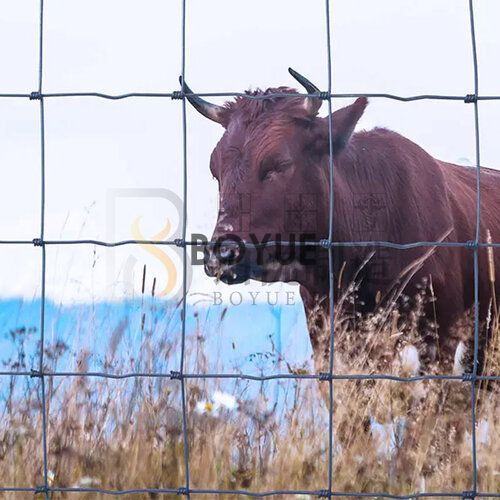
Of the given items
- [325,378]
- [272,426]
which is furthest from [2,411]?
[325,378]

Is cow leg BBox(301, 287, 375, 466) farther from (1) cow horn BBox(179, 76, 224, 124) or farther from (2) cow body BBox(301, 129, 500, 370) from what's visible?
(1) cow horn BBox(179, 76, 224, 124)

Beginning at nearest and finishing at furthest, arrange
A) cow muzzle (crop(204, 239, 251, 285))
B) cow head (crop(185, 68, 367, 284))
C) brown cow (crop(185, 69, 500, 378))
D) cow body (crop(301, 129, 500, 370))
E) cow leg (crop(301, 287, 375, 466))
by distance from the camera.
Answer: cow leg (crop(301, 287, 375, 466))
cow muzzle (crop(204, 239, 251, 285))
cow head (crop(185, 68, 367, 284))
brown cow (crop(185, 69, 500, 378))
cow body (crop(301, 129, 500, 370))

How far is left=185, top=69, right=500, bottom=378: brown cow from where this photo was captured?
250 inches

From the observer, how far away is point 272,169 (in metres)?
6.50

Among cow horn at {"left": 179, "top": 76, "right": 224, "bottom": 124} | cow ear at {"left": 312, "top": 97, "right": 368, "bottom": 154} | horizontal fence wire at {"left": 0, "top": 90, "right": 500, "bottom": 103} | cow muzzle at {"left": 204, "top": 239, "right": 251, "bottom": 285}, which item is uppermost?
cow horn at {"left": 179, "top": 76, "right": 224, "bottom": 124}

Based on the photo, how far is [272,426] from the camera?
179 inches

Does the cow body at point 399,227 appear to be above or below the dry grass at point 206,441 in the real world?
above

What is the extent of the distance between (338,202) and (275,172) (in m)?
0.52

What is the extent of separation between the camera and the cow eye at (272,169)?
6.45 metres

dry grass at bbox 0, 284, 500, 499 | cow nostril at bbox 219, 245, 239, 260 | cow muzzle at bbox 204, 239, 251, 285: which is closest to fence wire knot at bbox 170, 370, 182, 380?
dry grass at bbox 0, 284, 500, 499

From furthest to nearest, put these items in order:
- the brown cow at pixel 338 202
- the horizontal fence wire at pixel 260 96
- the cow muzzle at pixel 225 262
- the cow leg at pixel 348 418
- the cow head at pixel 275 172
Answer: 1. the brown cow at pixel 338 202
2. the cow head at pixel 275 172
3. the cow muzzle at pixel 225 262
4. the cow leg at pixel 348 418
5. the horizontal fence wire at pixel 260 96

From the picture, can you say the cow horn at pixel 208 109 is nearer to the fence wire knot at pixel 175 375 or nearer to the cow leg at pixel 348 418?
the cow leg at pixel 348 418

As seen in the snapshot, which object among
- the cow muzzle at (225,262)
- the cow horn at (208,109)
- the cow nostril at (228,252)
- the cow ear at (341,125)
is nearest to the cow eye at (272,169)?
the cow ear at (341,125)

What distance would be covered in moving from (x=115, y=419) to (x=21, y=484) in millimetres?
471
